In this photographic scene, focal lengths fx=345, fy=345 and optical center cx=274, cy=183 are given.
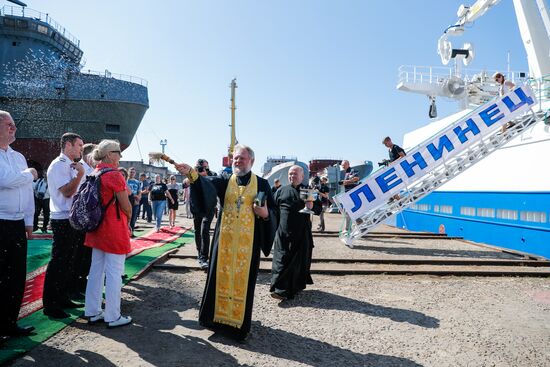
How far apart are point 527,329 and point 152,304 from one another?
14.6ft

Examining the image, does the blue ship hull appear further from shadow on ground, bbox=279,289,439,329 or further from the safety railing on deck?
shadow on ground, bbox=279,289,439,329

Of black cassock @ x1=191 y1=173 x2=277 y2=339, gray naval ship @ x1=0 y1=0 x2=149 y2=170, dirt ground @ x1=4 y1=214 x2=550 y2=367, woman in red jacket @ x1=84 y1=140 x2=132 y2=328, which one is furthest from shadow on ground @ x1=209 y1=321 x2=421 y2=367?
gray naval ship @ x1=0 y1=0 x2=149 y2=170

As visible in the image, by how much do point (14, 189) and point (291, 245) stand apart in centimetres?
329

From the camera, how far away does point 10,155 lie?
3.30 meters

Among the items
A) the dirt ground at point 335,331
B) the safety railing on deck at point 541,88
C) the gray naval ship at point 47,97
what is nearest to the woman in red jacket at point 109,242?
the dirt ground at point 335,331

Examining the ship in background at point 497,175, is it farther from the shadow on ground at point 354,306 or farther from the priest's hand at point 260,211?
the priest's hand at point 260,211

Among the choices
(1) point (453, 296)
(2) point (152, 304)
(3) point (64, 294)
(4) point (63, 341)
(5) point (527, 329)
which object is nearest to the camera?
(4) point (63, 341)

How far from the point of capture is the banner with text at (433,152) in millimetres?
8758

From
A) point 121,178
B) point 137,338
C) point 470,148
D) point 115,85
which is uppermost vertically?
point 115,85

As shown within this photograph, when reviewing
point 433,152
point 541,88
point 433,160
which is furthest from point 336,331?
point 541,88

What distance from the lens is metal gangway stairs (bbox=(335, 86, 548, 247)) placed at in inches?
345

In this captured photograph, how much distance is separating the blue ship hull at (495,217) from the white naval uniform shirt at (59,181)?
9609 mm

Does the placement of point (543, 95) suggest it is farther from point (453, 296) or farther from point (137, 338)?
point (137, 338)

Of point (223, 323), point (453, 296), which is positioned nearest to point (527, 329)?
point (453, 296)
